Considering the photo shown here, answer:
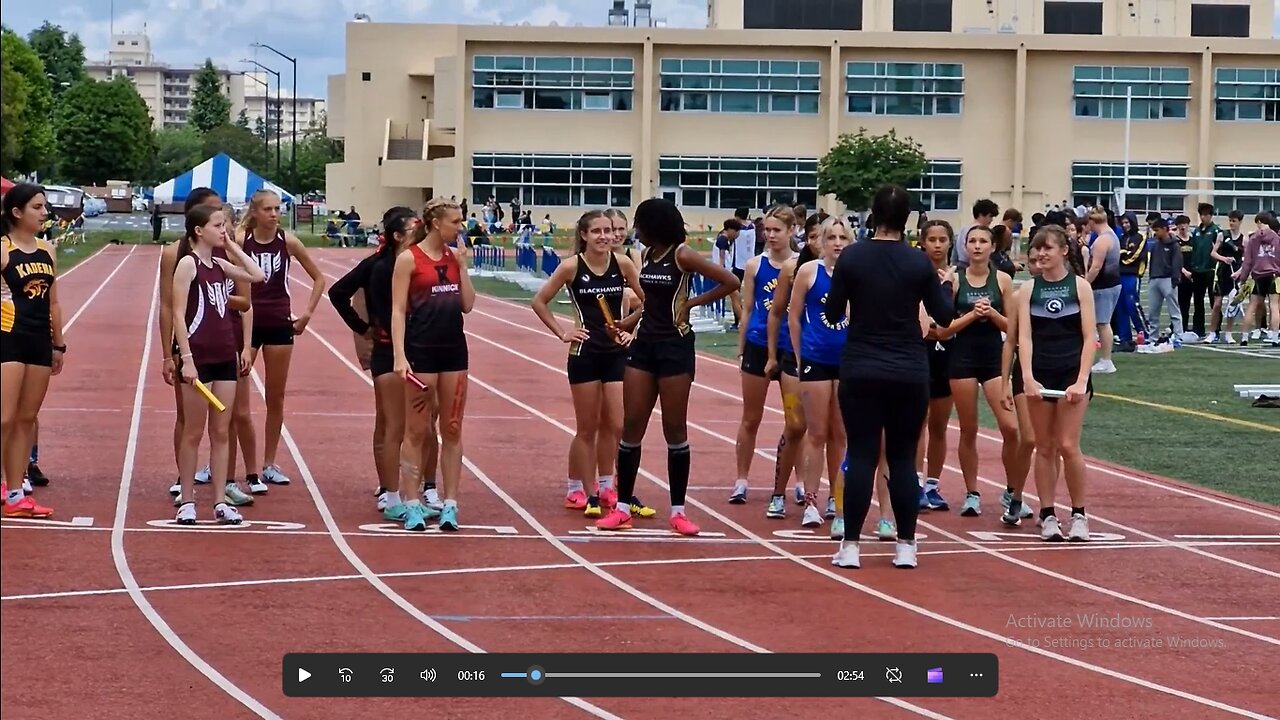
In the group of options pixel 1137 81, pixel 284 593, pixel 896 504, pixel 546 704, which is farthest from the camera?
pixel 1137 81

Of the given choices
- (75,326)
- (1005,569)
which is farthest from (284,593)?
(75,326)

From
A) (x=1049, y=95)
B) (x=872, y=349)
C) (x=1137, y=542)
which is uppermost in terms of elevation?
(x=1049, y=95)

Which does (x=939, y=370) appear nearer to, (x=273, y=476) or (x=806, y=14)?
(x=273, y=476)

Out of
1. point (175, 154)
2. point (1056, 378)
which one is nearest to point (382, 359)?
point (1056, 378)

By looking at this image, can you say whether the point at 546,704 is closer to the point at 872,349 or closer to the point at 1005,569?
the point at 872,349

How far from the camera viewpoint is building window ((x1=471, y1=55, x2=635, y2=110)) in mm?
77250

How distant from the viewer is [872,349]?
349 inches

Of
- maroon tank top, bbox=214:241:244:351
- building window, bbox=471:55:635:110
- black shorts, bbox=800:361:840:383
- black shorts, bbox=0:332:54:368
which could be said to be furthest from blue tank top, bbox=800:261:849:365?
building window, bbox=471:55:635:110

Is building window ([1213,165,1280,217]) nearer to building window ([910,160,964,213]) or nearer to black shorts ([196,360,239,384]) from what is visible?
building window ([910,160,964,213])

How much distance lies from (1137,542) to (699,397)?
845 centimetres

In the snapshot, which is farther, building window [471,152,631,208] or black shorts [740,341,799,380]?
building window [471,152,631,208]

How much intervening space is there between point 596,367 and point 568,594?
223cm

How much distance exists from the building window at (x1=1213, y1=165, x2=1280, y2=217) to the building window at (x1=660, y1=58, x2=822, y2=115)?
→ 55.3 ft

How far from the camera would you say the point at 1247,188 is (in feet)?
243
